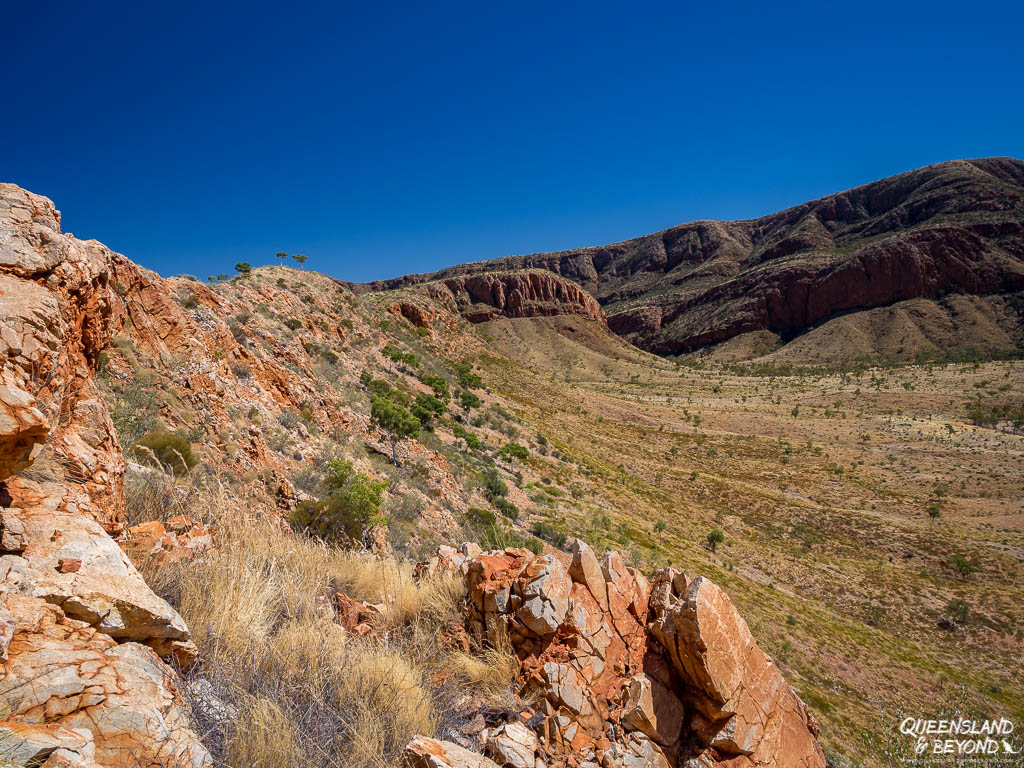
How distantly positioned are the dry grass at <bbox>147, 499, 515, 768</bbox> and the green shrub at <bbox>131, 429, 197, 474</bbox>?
7.46ft

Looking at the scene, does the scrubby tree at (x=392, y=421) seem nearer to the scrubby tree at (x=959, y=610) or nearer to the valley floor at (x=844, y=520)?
the valley floor at (x=844, y=520)

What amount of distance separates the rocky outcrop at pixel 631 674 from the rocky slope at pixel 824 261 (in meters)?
109

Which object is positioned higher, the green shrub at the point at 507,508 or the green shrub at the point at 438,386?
the green shrub at the point at 438,386

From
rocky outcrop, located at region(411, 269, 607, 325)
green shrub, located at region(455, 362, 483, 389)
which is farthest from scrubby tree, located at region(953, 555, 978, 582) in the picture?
rocky outcrop, located at region(411, 269, 607, 325)

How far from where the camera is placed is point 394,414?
15.5m

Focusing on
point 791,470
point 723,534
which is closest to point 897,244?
point 791,470

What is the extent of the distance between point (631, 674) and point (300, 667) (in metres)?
2.52

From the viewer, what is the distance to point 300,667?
2697mm

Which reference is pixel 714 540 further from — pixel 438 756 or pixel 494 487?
pixel 438 756

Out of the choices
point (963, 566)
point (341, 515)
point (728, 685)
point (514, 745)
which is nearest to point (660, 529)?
point (963, 566)

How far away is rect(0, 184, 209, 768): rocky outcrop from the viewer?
162 centimetres

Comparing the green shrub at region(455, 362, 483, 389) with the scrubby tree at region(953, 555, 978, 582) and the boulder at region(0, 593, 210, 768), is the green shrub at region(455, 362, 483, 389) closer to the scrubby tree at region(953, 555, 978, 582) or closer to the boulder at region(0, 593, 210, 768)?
the scrubby tree at region(953, 555, 978, 582)

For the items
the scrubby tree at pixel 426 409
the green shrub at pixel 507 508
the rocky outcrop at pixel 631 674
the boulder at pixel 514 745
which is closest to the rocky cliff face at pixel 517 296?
the scrubby tree at pixel 426 409

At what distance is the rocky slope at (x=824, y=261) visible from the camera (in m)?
85.7
